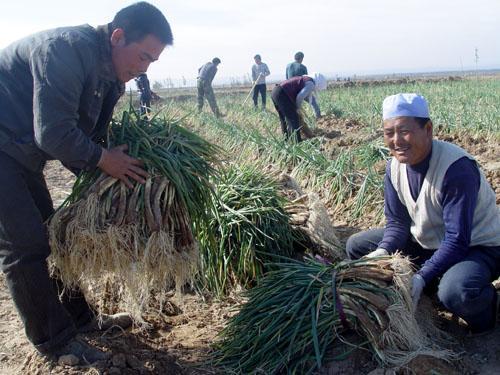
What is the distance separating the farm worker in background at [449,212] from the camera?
7.35 ft

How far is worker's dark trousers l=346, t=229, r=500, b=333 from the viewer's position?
2217 millimetres

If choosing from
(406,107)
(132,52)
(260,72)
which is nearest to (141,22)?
(132,52)

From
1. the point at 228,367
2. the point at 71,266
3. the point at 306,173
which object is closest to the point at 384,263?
the point at 228,367

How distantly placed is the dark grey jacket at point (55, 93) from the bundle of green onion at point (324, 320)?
990 millimetres

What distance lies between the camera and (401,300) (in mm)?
2160

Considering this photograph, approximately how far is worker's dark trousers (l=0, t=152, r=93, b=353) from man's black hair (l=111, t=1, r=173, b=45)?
2.27 ft

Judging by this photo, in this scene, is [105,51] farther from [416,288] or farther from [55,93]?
[416,288]

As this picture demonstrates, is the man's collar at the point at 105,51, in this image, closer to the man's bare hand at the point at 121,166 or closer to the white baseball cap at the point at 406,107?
the man's bare hand at the point at 121,166

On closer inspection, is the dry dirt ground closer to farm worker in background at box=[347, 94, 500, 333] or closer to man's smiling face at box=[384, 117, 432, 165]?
farm worker in background at box=[347, 94, 500, 333]

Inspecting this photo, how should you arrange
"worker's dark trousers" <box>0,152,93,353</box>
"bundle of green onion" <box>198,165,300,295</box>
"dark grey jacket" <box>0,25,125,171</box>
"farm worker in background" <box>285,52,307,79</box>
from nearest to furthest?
"dark grey jacket" <box>0,25,125,171</box> < "worker's dark trousers" <box>0,152,93,353</box> < "bundle of green onion" <box>198,165,300,295</box> < "farm worker in background" <box>285,52,307,79</box>

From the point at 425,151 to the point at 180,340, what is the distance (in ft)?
4.95

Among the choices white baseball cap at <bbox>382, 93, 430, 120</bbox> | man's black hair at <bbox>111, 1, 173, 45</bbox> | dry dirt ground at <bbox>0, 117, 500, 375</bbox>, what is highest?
man's black hair at <bbox>111, 1, 173, 45</bbox>

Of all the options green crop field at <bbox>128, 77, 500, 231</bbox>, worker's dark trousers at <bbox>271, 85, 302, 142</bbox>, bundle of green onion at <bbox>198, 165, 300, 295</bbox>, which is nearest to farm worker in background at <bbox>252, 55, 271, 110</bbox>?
green crop field at <bbox>128, 77, 500, 231</bbox>

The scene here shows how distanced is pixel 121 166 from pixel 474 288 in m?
1.56
